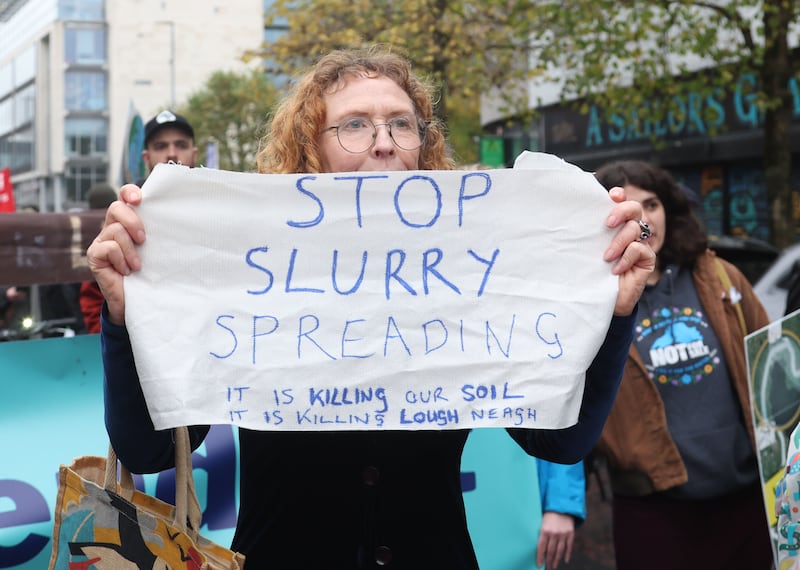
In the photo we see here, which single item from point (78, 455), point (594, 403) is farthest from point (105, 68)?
point (594, 403)

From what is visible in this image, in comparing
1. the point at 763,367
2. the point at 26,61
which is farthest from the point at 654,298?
the point at 26,61

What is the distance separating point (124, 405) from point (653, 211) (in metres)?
2.48

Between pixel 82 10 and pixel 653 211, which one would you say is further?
pixel 82 10

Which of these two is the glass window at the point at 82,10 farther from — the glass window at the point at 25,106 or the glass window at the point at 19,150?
the glass window at the point at 19,150

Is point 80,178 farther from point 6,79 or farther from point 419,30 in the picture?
point 419,30

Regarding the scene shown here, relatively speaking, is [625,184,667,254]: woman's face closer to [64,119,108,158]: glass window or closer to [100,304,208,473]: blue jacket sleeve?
[100,304,208,473]: blue jacket sleeve

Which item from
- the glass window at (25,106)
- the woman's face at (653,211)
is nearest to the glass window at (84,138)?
the glass window at (25,106)

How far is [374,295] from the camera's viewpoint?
191 centimetres

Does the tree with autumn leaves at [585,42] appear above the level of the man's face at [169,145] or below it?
above

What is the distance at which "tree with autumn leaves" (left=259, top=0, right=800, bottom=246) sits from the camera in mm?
11523

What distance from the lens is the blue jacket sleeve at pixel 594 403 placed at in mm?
1880

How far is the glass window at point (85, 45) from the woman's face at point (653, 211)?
7314 cm

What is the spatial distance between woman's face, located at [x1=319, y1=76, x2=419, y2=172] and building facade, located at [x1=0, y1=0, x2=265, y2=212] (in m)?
67.1

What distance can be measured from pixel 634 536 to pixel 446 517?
69.7 inches
